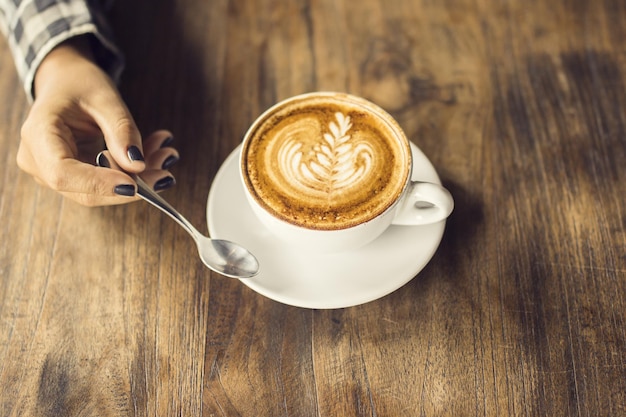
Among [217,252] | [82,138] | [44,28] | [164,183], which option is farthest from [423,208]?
[44,28]

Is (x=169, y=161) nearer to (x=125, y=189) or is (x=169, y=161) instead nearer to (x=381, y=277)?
(x=125, y=189)

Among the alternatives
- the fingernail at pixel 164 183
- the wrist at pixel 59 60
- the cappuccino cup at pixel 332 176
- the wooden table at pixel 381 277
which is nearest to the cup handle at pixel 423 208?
the cappuccino cup at pixel 332 176

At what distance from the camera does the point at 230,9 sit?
125cm

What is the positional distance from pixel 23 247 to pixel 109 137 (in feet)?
0.85

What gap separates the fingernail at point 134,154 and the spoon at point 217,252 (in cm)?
3

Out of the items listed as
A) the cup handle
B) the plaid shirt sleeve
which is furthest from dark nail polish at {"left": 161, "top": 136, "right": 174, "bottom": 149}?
the cup handle

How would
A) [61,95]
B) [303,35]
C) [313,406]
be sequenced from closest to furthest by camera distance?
[313,406] < [61,95] < [303,35]

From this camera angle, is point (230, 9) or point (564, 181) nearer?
point (564, 181)

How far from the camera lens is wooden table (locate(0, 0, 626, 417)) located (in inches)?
32.7

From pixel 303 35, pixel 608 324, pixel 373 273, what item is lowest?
pixel 608 324

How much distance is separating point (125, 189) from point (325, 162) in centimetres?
31

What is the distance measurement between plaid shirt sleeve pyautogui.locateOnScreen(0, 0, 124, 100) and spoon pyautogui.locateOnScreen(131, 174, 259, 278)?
33cm

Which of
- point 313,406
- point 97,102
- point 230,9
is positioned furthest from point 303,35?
point 313,406

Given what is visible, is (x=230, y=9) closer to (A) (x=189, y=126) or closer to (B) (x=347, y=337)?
(A) (x=189, y=126)
